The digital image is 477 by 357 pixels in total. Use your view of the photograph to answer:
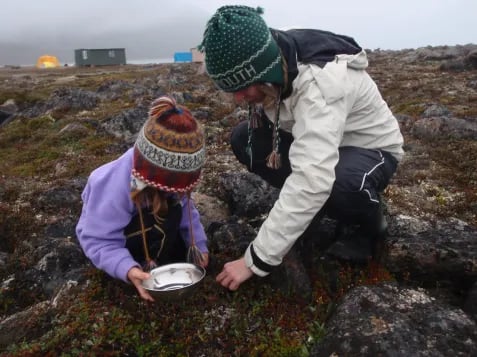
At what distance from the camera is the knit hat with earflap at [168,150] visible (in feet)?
11.5

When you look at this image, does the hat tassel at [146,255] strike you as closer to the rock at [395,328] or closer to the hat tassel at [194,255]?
the hat tassel at [194,255]

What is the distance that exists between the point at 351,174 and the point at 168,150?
1.65 metres

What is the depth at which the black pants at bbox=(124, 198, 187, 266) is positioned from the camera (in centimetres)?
415

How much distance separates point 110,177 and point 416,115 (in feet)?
36.0

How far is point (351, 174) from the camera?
12.9ft

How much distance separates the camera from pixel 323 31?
13.6 ft

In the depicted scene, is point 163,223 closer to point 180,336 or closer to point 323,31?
point 180,336

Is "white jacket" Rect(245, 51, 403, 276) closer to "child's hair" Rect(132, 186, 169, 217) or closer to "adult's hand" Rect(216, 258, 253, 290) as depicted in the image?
"adult's hand" Rect(216, 258, 253, 290)

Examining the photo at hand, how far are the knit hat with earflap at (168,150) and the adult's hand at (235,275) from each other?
84 cm

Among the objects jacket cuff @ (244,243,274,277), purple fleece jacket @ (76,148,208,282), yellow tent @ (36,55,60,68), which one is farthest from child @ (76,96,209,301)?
yellow tent @ (36,55,60,68)

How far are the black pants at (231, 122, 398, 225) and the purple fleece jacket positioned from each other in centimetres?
148

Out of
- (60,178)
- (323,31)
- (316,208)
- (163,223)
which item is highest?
(323,31)

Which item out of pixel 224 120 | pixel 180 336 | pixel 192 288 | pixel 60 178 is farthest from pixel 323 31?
pixel 224 120

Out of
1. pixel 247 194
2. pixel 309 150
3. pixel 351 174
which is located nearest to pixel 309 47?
pixel 309 150
